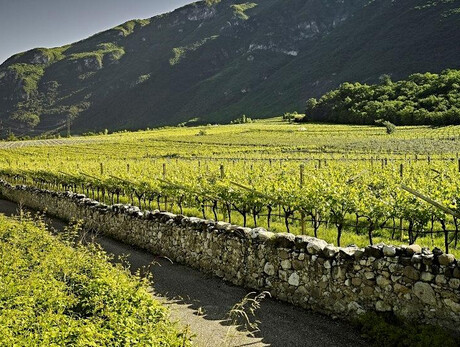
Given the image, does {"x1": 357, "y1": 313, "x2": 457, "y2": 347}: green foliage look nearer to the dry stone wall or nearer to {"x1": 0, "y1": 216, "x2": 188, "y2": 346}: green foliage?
the dry stone wall

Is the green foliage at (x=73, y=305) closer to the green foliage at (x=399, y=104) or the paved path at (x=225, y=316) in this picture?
the paved path at (x=225, y=316)

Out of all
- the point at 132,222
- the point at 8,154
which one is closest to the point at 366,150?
the point at 132,222

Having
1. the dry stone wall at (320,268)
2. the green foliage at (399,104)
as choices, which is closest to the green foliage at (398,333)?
the dry stone wall at (320,268)

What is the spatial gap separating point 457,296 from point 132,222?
12.1 m

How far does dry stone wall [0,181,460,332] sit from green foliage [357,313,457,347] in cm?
18

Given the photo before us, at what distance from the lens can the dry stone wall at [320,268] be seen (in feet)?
26.3

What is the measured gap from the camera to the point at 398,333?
26.6 ft

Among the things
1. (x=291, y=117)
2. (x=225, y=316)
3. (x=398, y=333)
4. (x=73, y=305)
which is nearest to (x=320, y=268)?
(x=398, y=333)

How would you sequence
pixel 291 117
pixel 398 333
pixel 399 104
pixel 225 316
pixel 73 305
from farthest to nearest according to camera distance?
pixel 291 117, pixel 399 104, pixel 225 316, pixel 398 333, pixel 73 305

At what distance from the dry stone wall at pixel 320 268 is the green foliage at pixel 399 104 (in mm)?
65883

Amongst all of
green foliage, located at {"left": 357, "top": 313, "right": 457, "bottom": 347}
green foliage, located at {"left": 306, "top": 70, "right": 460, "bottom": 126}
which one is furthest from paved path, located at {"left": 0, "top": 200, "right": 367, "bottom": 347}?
green foliage, located at {"left": 306, "top": 70, "right": 460, "bottom": 126}

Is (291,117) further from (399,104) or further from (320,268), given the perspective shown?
(320,268)

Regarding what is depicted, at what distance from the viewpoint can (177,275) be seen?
12.9 meters

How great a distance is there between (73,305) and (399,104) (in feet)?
331
